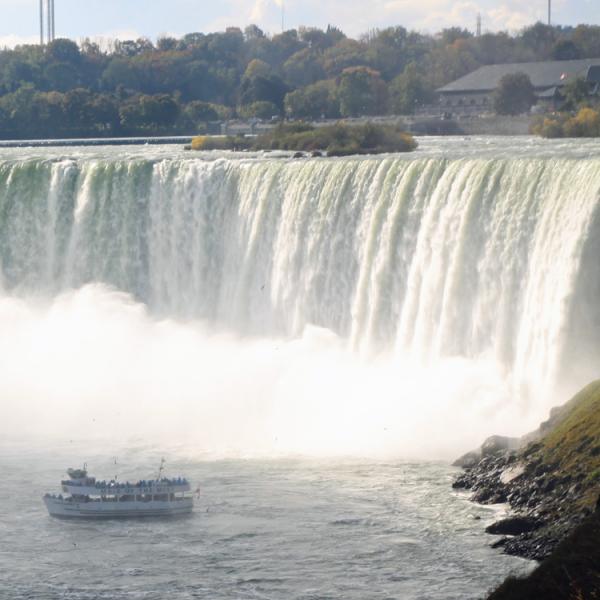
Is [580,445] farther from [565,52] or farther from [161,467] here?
[565,52]

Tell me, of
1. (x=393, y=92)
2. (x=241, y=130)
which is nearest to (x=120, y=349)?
(x=241, y=130)

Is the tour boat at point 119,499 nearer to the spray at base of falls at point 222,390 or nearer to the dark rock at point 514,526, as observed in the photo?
the spray at base of falls at point 222,390

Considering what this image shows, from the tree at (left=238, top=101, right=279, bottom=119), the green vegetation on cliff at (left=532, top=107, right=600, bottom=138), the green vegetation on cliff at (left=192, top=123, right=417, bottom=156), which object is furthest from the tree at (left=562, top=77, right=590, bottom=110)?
the tree at (left=238, top=101, right=279, bottom=119)

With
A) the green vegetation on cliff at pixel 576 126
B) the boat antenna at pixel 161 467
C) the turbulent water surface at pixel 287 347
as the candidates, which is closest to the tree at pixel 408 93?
the green vegetation on cliff at pixel 576 126

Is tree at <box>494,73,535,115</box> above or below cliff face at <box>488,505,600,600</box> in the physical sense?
above

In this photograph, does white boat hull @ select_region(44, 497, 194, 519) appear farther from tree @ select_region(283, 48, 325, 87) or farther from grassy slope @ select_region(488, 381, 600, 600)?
tree @ select_region(283, 48, 325, 87)

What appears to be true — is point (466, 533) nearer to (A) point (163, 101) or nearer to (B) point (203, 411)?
(B) point (203, 411)

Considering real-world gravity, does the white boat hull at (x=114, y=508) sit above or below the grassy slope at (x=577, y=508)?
below
